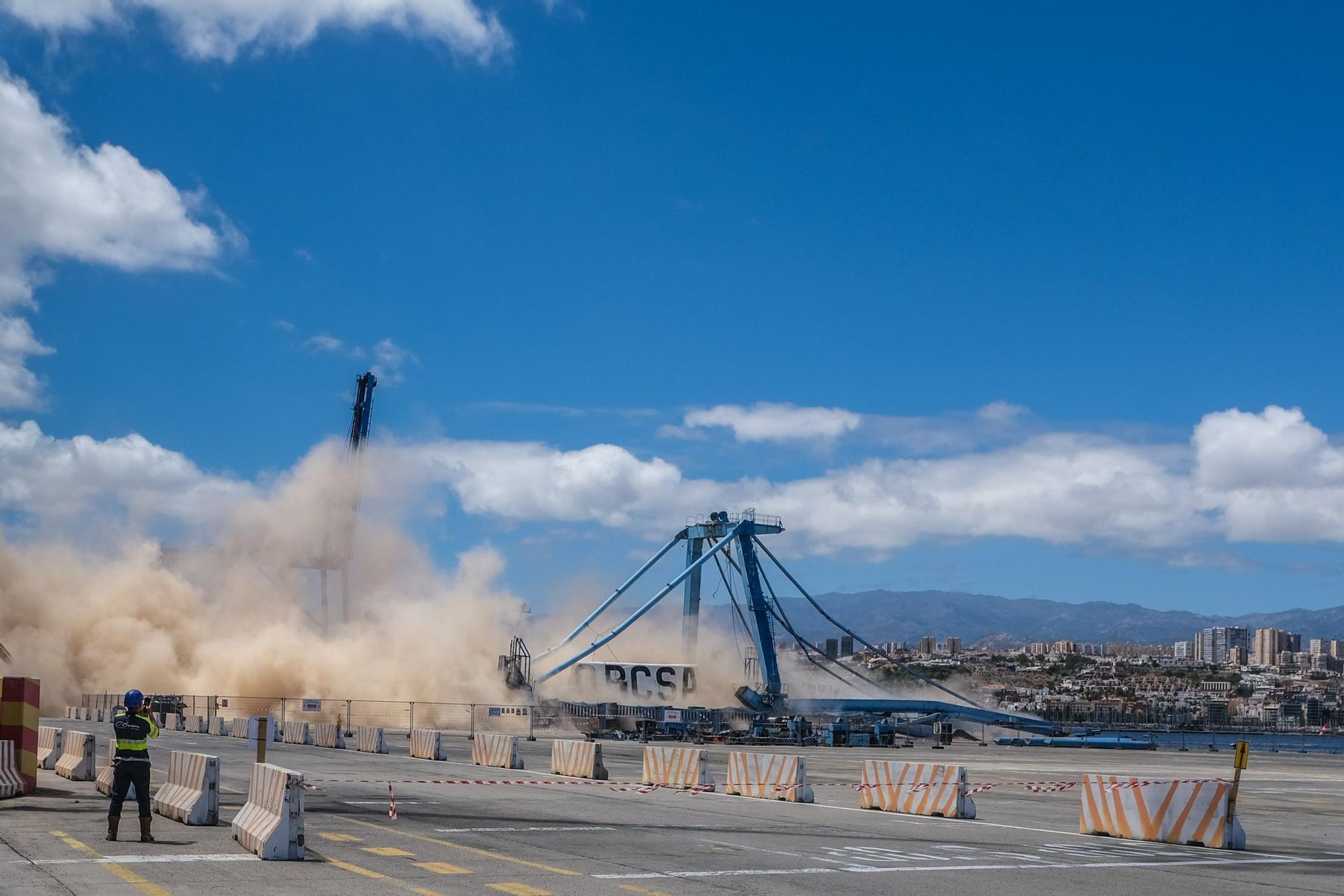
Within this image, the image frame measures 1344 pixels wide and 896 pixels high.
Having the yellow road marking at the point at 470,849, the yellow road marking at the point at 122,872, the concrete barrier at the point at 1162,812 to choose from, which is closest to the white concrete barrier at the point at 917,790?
the concrete barrier at the point at 1162,812

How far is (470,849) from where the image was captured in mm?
15508

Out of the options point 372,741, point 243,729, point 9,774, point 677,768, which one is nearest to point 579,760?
point 677,768

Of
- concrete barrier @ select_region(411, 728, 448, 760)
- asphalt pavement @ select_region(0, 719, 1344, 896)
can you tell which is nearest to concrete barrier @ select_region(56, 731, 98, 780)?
asphalt pavement @ select_region(0, 719, 1344, 896)

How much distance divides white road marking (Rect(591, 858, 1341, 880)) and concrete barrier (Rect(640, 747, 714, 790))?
477 inches

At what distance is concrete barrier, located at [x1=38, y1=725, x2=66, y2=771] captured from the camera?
2750 centimetres

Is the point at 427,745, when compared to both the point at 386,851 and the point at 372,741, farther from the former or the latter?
the point at 386,851

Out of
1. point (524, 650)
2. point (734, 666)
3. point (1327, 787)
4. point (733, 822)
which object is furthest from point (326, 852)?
point (734, 666)

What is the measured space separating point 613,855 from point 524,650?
242ft

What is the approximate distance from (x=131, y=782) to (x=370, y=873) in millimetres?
3840

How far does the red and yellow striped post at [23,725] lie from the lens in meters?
21.4

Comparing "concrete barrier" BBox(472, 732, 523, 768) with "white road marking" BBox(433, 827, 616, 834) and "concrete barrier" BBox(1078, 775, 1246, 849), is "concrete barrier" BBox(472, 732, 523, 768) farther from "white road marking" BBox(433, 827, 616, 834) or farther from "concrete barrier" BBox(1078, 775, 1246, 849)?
"concrete barrier" BBox(1078, 775, 1246, 849)

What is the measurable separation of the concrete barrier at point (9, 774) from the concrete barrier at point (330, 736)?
21921 mm

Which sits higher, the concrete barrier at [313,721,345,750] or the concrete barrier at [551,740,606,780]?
the concrete barrier at [551,740,606,780]

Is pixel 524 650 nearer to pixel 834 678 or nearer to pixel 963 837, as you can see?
pixel 834 678
